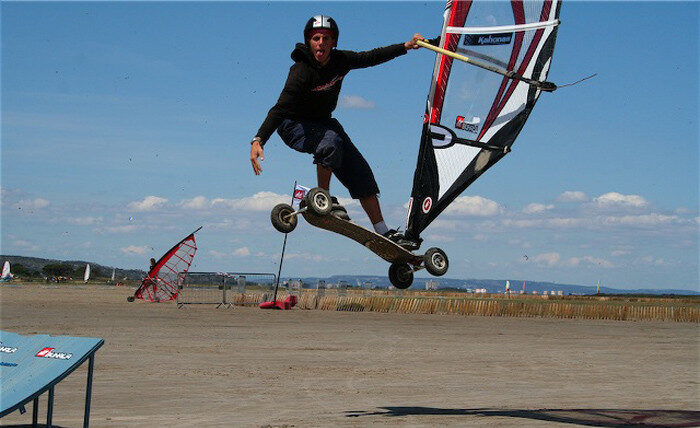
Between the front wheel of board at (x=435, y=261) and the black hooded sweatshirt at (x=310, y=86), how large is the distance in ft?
5.70

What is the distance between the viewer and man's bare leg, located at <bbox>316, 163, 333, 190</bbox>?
324 inches

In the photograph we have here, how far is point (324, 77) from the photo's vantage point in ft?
26.9

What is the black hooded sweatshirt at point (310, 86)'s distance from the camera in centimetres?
807

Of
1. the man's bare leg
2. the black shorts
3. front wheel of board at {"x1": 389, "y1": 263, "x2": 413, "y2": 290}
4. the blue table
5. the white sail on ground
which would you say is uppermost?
the black shorts

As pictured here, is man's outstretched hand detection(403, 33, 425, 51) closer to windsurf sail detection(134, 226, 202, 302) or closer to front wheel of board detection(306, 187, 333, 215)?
front wheel of board detection(306, 187, 333, 215)

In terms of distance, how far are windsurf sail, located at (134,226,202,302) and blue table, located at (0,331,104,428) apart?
27300mm

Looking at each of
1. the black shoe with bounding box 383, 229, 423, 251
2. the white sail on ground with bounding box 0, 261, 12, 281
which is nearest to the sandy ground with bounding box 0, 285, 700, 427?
the black shoe with bounding box 383, 229, 423, 251

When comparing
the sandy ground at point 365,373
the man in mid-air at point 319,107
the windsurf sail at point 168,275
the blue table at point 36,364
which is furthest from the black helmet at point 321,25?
the windsurf sail at point 168,275

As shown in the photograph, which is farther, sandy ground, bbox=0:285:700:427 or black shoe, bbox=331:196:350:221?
sandy ground, bbox=0:285:700:427

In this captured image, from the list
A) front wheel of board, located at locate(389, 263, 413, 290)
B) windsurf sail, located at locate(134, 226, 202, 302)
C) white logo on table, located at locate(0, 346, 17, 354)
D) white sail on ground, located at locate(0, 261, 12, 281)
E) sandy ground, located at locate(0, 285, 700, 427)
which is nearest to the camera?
front wheel of board, located at locate(389, 263, 413, 290)

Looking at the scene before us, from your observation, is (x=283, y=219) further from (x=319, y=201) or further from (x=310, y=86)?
(x=310, y=86)

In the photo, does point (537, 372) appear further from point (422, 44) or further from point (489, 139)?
point (422, 44)

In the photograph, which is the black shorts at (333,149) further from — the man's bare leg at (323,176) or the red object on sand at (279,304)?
the red object on sand at (279,304)

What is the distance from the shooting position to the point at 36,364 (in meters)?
9.30
